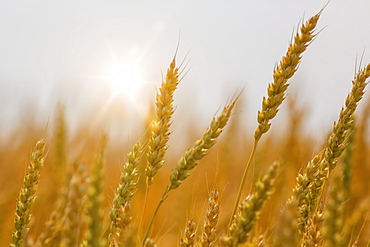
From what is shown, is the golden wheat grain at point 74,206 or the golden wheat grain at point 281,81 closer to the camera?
the golden wheat grain at point 74,206

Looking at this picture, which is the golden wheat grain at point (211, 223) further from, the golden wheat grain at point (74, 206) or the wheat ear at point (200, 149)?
the golden wheat grain at point (74, 206)

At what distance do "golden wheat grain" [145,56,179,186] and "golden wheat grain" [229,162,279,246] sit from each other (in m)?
0.31

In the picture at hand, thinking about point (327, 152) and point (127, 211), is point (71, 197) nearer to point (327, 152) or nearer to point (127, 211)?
point (127, 211)

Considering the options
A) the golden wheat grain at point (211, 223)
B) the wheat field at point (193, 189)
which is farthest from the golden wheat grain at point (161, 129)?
the golden wheat grain at point (211, 223)

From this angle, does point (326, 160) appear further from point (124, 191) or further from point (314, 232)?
point (124, 191)

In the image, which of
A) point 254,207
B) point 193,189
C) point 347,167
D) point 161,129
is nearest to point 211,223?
point 254,207

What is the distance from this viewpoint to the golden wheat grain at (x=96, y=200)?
0.81m

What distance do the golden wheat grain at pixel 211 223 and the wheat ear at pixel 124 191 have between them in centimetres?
20

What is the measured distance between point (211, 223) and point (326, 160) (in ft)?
1.31

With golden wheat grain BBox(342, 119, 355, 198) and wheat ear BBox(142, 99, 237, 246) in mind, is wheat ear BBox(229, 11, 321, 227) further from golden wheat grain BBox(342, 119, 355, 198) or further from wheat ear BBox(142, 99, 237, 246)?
golden wheat grain BBox(342, 119, 355, 198)

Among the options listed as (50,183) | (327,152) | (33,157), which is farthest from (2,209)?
(327,152)

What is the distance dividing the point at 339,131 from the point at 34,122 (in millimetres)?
3731

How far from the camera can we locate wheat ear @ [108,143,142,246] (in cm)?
116

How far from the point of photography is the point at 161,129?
1260mm
